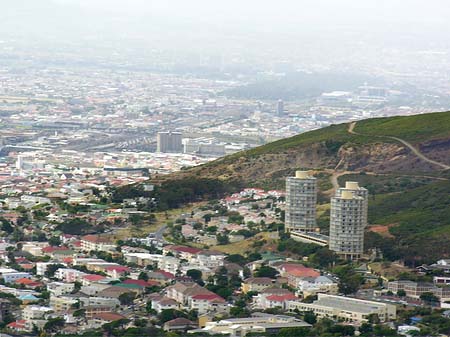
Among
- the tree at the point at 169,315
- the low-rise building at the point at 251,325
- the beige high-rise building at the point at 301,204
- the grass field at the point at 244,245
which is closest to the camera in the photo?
the low-rise building at the point at 251,325

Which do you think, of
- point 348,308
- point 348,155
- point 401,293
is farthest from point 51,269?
point 348,155

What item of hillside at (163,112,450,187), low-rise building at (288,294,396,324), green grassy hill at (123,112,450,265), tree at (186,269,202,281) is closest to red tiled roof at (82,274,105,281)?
tree at (186,269,202,281)

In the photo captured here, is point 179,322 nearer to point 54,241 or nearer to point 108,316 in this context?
point 108,316

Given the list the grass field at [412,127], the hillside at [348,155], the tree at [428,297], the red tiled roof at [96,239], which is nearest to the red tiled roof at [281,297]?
the tree at [428,297]

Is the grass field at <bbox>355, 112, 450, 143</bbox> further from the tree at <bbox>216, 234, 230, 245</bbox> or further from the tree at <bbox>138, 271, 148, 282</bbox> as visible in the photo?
the tree at <bbox>138, 271, 148, 282</bbox>

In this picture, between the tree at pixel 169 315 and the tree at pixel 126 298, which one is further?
the tree at pixel 126 298

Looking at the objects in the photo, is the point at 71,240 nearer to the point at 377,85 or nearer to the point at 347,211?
the point at 347,211

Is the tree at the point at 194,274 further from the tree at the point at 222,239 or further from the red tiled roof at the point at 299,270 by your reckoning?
the tree at the point at 222,239
